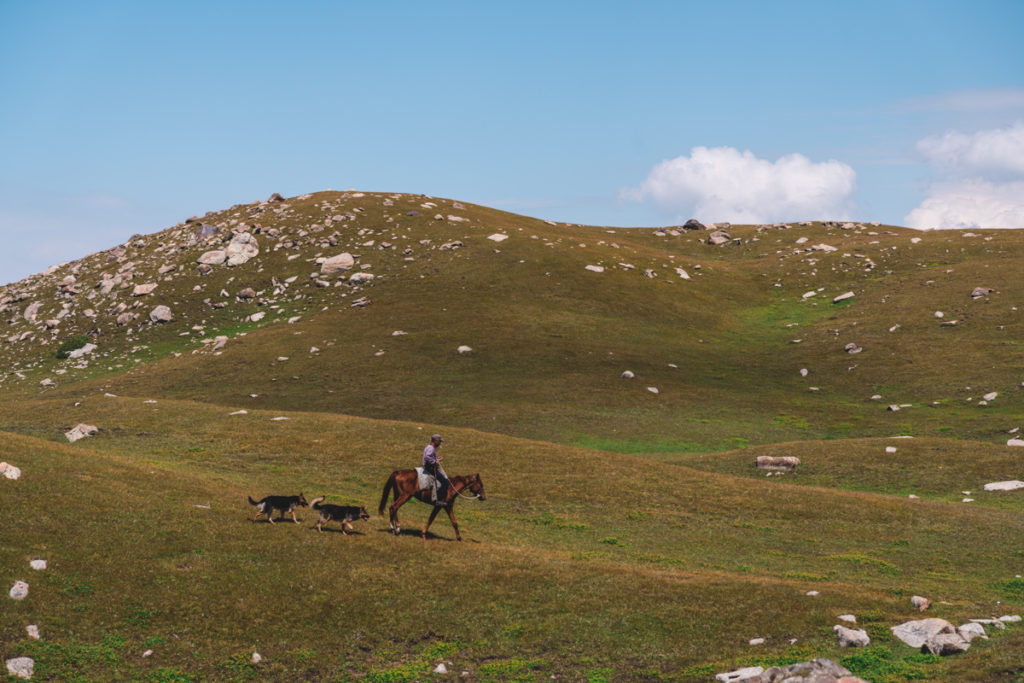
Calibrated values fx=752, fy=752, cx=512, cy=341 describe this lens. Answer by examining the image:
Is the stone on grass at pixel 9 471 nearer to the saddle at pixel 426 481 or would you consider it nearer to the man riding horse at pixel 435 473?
the saddle at pixel 426 481

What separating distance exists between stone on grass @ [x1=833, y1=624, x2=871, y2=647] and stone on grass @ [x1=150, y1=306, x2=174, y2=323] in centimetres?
9591

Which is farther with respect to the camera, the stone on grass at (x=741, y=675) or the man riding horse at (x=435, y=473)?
the man riding horse at (x=435, y=473)

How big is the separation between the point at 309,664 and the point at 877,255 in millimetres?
122446

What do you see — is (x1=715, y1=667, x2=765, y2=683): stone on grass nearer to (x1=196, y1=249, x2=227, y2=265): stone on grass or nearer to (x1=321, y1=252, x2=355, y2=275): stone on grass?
(x1=321, y1=252, x2=355, y2=275): stone on grass

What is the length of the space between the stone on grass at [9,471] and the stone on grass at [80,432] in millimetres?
24168

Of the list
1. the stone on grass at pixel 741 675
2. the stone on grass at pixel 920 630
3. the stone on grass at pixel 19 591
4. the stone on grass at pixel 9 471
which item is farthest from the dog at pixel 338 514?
the stone on grass at pixel 920 630

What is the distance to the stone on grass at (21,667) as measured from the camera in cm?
1836

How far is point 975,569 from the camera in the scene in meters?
31.2

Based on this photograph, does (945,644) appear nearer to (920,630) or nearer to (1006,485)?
(920,630)

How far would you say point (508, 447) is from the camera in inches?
1955

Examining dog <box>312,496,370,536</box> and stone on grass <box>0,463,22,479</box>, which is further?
dog <box>312,496,370,536</box>

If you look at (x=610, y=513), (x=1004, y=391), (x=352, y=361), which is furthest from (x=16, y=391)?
(x=1004, y=391)

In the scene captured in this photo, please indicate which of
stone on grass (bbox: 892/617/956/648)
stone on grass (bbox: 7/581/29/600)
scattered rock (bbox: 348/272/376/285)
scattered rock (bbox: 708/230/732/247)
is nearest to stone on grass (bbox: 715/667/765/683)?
stone on grass (bbox: 892/617/956/648)

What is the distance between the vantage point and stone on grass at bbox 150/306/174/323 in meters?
99.2
